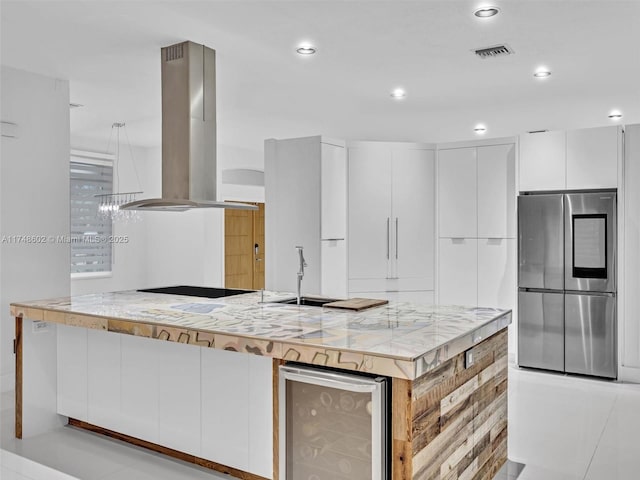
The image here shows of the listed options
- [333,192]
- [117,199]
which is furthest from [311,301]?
[117,199]

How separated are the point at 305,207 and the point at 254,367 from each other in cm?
285

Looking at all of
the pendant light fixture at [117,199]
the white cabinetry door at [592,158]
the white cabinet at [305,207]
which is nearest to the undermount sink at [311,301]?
the white cabinet at [305,207]

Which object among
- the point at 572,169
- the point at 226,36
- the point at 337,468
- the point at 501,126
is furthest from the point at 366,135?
the point at 337,468

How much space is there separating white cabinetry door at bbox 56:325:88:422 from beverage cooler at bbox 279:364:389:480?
179 cm

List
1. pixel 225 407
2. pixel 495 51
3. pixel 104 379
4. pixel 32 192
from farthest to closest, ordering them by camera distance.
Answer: pixel 32 192 < pixel 495 51 < pixel 104 379 < pixel 225 407

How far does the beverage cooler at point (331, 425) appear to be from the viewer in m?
2.07

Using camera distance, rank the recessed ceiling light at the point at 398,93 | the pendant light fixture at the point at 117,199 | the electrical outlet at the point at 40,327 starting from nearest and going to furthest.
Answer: the electrical outlet at the point at 40,327 → the recessed ceiling light at the point at 398,93 → the pendant light fixture at the point at 117,199

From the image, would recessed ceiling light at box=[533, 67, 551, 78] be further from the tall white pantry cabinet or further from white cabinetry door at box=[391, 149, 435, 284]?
white cabinetry door at box=[391, 149, 435, 284]

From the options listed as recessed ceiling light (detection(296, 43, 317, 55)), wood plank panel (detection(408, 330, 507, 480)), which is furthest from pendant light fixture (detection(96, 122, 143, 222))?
wood plank panel (detection(408, 330, 507, 480))

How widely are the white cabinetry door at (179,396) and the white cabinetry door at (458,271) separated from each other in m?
3.34

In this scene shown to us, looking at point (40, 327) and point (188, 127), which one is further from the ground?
point (188, 127)

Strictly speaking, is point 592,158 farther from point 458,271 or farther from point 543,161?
point 458,271

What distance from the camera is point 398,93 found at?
193 inches

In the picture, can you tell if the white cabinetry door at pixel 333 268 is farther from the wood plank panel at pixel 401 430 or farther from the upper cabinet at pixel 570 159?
the wood plank panel at pixel 401 430
